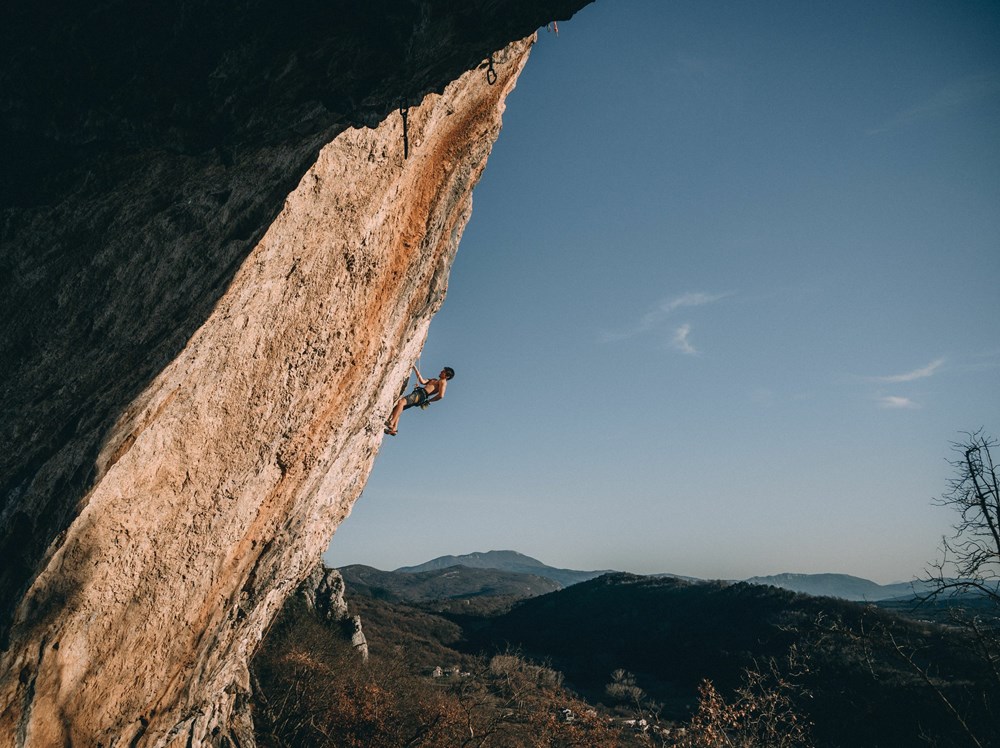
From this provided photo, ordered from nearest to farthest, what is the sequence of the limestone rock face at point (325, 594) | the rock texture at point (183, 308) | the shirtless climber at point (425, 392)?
the rock texture at point (183, 308), the shirtless climber at point (425, 392), the limestone rock face at point (325, 594)

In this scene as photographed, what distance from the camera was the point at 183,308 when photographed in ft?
17.0

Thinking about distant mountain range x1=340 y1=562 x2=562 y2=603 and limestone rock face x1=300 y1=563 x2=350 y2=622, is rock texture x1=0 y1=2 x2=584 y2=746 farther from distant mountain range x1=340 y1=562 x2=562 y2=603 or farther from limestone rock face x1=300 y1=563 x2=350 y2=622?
distant mountain range x1=340 y1=562 x2=562 y2=603

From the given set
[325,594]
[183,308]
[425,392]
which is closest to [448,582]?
[325,594]

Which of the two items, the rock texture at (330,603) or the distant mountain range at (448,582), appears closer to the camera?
the rock texture at (330,603)

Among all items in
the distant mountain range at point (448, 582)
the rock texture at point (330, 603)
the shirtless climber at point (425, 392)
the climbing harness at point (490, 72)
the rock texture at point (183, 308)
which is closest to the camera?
the rock texture at point (183, 308)

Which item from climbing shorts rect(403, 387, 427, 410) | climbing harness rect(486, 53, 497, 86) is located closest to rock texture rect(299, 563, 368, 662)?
climbing shorts rect(403, 387, 427, 410)

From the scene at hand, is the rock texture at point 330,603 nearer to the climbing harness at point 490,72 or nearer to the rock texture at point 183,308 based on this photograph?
the rock texture at point 183,308

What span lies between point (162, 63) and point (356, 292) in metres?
3.18

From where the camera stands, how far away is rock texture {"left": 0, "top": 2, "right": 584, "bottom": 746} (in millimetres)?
3523

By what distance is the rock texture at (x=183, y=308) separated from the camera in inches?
139

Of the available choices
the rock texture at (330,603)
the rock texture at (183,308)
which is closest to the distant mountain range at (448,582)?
the rock texture at (330,603)

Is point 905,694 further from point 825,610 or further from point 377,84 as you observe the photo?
point 377,84

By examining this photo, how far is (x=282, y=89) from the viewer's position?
3.75m

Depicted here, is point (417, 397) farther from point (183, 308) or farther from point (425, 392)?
point (183, 308)
